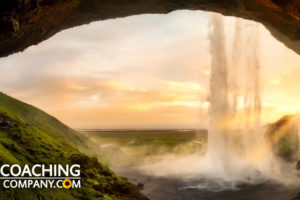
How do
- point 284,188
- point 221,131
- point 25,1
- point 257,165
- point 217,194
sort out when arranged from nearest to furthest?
point 25,1, point 217,194, point 284,188, point 257,165, point 221,131

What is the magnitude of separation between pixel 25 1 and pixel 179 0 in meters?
9.89

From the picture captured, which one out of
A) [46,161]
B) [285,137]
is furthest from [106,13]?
[285,137]

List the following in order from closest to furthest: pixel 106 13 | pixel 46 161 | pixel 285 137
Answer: pixel 106 13 → pixel 46 161 → pixel 285 137

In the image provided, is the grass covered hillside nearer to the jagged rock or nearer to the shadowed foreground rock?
the shadowed foreground rock

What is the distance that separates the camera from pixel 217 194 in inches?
1705

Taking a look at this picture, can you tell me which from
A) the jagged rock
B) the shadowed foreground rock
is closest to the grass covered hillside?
the shadowed foreground rock

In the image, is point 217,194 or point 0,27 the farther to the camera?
point 217,194

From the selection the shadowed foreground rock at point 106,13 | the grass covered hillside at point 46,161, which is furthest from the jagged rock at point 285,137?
the shadowed foreground rock at point 106,13

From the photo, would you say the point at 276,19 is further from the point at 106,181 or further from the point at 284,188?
the point at 284,188

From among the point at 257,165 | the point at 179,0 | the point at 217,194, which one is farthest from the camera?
the point at 257,165

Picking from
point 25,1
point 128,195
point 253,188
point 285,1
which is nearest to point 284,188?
point 253,188

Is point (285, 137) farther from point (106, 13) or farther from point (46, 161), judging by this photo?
point (106, 13)

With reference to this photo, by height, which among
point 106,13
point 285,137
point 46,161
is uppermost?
point 106,13

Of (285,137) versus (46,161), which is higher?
(285,137)
